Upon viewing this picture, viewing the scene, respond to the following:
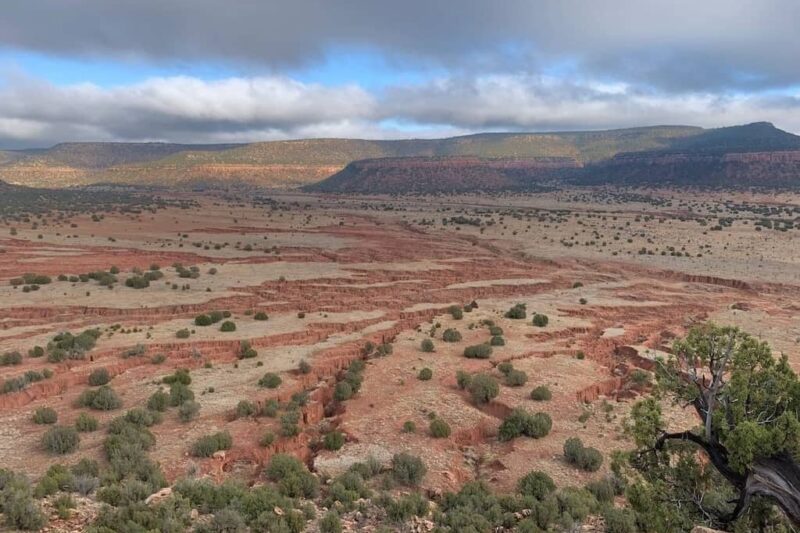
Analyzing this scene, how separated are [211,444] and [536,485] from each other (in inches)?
321

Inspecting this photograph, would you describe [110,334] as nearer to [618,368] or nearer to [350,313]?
[350,313]

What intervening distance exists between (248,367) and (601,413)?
1266 cm

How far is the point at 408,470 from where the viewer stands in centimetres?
1277

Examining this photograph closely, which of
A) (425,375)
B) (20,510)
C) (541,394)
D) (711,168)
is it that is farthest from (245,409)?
(711,168)

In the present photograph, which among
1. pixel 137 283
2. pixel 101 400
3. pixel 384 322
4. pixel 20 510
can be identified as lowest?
pixel 384 322

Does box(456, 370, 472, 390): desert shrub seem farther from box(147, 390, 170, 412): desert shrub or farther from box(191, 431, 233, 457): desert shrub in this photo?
box(147, 390, 170, 412): desert shrub

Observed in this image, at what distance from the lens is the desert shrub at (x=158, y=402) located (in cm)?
1639

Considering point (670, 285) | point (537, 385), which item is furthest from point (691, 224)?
point (537, 385)

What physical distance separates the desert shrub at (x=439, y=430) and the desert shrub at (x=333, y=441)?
257 cm

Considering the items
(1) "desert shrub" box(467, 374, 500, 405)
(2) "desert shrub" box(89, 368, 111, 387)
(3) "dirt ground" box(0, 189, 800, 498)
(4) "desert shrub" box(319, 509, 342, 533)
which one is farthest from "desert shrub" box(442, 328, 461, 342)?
(4) "desert shrub" box(319, 509, 342, 533)

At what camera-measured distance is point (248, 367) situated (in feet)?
67.7

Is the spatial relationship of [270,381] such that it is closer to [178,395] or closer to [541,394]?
[178,395]

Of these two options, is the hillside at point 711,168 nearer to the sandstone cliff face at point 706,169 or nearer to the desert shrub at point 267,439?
the sandstone cliff face at point 706,169

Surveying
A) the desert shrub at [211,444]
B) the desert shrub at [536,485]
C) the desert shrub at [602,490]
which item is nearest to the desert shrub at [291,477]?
the desert shrub at [211,444]
